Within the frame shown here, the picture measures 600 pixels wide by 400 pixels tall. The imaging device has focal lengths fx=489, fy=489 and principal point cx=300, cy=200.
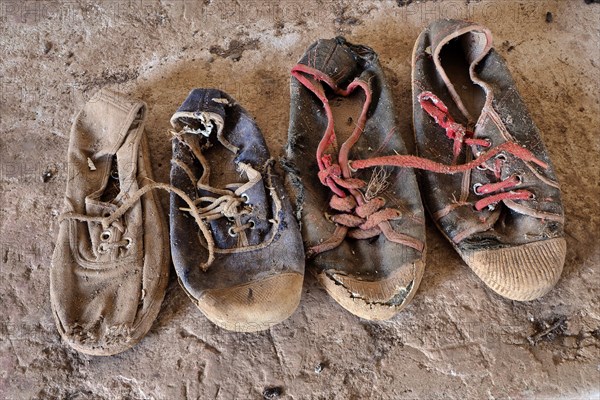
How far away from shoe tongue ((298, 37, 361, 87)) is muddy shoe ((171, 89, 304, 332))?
321 millimetres

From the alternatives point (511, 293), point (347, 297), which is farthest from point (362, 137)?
point (511, 293)

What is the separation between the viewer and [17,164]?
6.07 feet

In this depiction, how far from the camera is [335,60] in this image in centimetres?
178

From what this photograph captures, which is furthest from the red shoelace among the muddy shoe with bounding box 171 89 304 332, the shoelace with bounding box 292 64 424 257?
the muddy shoe with bounding box 171 89 304 332

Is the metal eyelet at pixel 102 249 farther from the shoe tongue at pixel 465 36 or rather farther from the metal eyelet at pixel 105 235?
the shoe tongue at pixel 465 36

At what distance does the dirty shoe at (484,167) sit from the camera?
1508 mm

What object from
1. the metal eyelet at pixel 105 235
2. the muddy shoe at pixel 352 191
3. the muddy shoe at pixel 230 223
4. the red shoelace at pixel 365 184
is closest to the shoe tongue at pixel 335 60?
the muddy shoe at pixel 352 191

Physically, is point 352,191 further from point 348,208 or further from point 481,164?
point 481,164

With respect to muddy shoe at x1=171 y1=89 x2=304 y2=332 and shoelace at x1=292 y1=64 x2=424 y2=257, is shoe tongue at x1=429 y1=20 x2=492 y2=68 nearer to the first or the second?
shoelace at x1=292 y1=64 x2=424 y2=257

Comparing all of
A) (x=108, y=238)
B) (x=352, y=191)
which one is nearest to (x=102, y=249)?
(x=108, y=238)

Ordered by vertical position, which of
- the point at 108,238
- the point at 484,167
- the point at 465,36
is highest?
the point at 465,36

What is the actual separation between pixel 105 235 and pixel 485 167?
1273mm

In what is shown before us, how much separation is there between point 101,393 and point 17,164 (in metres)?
0.94

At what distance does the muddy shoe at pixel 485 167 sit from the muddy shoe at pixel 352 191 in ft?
0.42
